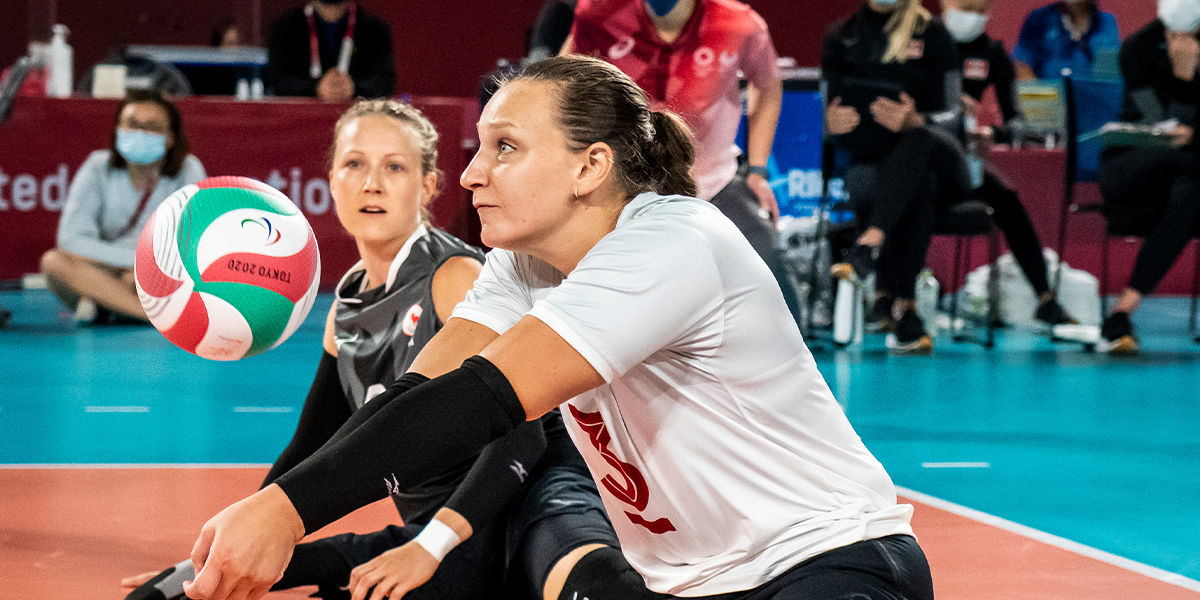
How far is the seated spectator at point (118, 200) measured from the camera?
22.4 feet

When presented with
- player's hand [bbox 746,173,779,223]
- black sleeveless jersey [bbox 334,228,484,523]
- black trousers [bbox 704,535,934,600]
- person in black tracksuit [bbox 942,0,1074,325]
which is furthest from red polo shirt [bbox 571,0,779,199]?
person in black tracksuit [bbox 942,0,1074,325]

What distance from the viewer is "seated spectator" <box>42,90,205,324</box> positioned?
6.82 metres

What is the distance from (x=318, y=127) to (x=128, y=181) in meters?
1.43

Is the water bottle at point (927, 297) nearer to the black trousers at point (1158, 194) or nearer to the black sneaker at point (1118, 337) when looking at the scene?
the black sneaker at point (1118, 337)

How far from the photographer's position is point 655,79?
4.10 metres

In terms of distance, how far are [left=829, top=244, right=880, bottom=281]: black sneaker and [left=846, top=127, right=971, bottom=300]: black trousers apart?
0.14 meters

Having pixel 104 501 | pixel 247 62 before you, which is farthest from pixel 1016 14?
pixel 104 501

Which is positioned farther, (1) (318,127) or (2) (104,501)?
(1) (318,127)

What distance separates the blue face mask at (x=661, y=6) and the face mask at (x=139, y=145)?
3.78 meters

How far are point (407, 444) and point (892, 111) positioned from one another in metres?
5.60

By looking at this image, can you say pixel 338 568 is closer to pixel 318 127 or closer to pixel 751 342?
pixel 751 342

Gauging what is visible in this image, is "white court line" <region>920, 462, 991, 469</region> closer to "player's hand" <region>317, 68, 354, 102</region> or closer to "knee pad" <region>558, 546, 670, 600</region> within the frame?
"knee pad" <region>558, 546, 670, 600</region>

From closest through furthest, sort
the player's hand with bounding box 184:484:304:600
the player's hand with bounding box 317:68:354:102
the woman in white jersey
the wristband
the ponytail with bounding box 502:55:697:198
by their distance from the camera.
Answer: the player's hand with bounding box 184:484:304:600
the woman in white jersey
the ponytail with bounding box 502:55:697:198
the wristband
the player's hand with bounding box 317:68:354:102

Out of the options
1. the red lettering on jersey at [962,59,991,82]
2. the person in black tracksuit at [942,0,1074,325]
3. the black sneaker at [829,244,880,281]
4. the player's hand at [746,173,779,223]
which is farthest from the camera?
the red lettering on jersey at [962,59,991,82]
